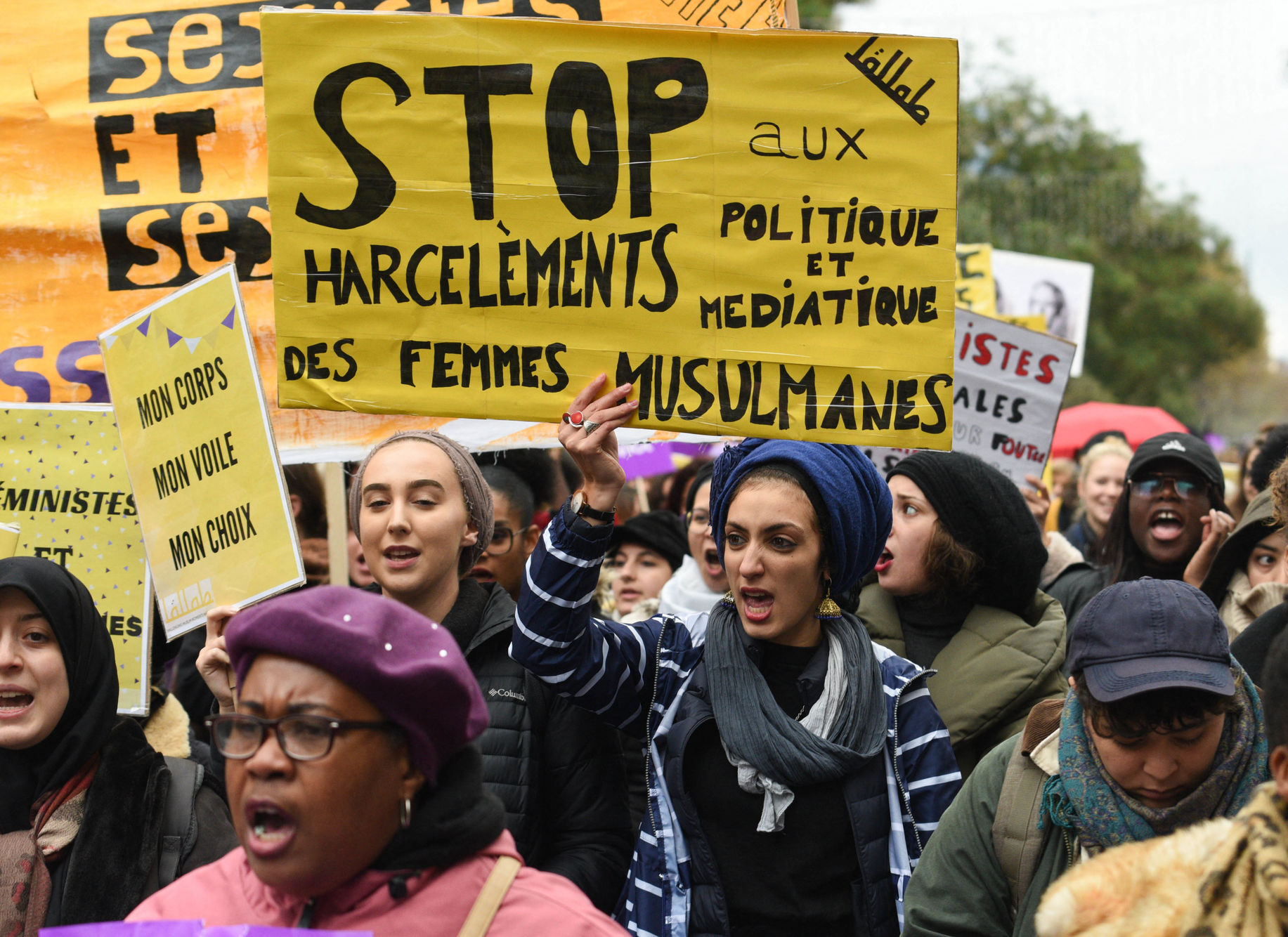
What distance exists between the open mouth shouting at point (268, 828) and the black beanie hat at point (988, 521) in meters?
2.41

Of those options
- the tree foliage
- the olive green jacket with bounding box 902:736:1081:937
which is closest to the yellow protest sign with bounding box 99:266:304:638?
the olive green jacket with bounding box 902:736:1081:937

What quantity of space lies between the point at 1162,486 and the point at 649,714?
2.91 m

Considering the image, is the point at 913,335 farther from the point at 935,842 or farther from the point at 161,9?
the point at 161,9

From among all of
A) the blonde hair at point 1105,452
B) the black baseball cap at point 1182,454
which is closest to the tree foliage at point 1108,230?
the blonde hair at point 1105,452

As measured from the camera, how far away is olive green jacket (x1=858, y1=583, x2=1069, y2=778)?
3.47 m

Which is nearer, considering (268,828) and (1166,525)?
(268,828)

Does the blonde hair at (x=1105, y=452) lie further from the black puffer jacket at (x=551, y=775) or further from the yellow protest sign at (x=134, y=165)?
the black puffer jacket at (x=551, y=775)

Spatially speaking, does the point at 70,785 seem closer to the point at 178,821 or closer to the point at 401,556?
the point at 178,821

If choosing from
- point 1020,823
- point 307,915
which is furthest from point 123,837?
point 1020,823

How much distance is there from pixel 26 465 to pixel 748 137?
2373 millimetres

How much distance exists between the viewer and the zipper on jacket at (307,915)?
2.02 m

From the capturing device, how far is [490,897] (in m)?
2.02

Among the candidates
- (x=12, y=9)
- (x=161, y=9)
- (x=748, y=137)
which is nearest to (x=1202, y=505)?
(x=748, y=137)

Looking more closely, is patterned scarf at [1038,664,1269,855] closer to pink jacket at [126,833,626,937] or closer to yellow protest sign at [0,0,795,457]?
pink jacket at [126,833,626,937]
